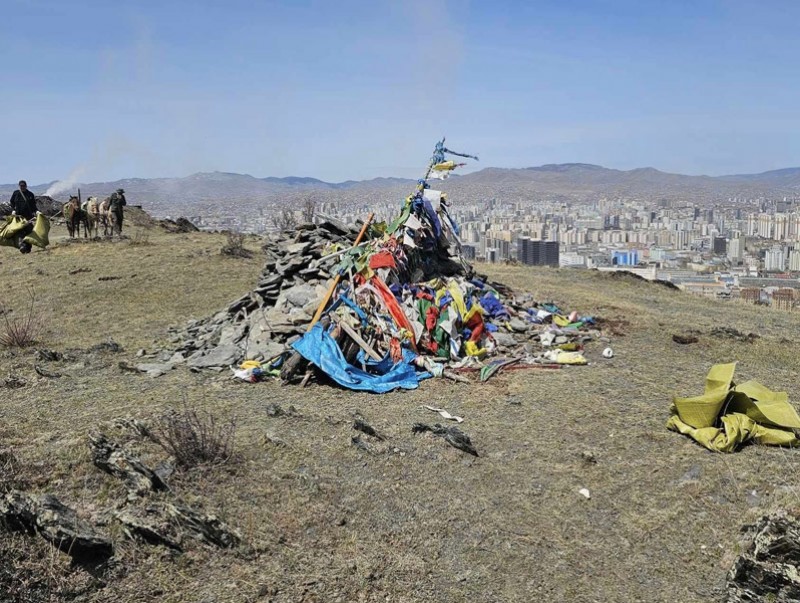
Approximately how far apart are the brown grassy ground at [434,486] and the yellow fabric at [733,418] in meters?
0.16

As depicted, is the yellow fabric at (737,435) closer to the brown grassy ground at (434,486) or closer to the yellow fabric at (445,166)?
the brown grassy ground at (434,486)

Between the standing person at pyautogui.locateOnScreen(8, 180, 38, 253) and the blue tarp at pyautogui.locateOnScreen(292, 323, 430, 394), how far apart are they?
13160mm

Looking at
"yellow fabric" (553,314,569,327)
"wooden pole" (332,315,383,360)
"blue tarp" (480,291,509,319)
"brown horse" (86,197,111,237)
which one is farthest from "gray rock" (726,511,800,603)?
"brown horse" (86,197,111,237)

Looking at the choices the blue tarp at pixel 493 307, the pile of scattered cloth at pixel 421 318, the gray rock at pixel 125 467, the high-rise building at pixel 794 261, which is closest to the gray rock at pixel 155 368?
the pile of scattered cloth at pixel 421 318

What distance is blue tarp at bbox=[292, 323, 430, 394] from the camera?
794cm

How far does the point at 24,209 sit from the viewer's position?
714 inches

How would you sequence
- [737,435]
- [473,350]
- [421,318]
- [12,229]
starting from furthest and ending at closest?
[12,229]
[421,318]
[473,350]
[737,435]

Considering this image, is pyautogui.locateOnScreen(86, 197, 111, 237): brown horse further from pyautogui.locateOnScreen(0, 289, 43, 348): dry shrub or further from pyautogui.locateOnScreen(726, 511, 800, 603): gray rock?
pyautogui.locateOnScreen(726, 511, 800, 603): gray rock

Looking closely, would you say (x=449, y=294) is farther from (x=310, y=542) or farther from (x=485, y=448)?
(x=310, y=542)

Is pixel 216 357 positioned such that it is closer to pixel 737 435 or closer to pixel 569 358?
pixel 569 358

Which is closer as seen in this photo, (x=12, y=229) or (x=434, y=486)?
(x=434, y=486)

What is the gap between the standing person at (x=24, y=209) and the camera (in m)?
17.5

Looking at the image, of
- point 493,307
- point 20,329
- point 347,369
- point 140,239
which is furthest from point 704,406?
point 140,239

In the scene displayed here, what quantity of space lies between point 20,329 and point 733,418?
384 inches
